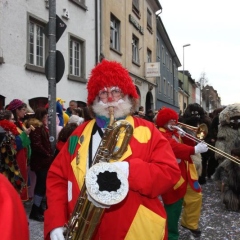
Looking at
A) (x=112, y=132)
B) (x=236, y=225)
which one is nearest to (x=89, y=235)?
(x=112, y=132)

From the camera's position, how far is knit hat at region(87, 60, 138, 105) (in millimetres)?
2600

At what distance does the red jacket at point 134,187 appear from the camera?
2239 mm

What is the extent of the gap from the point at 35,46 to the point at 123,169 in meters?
8.48

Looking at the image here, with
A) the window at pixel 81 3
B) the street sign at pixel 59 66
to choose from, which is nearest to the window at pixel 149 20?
the window at pixel 81 3

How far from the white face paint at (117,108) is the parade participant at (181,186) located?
1.60m

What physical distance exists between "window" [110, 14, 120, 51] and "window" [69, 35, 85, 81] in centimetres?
341

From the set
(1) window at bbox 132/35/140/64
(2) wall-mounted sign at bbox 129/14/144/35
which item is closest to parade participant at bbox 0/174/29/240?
(2) wall-mounted sign at bbox 129/14/144/35

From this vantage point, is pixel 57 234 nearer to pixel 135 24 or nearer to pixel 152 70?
pixel 135 24

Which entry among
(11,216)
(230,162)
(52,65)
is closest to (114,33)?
(230,162)

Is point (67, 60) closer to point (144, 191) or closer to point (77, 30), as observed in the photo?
point (77, 30)

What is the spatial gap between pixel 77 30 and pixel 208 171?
628 centimetres

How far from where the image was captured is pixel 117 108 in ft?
8.46

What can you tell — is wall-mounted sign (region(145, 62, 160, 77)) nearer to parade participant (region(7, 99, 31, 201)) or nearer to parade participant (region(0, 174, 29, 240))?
parade participant (region(7, 99, 31, 201))

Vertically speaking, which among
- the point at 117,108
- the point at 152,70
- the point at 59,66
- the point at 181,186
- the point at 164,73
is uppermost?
the point at 164,73
